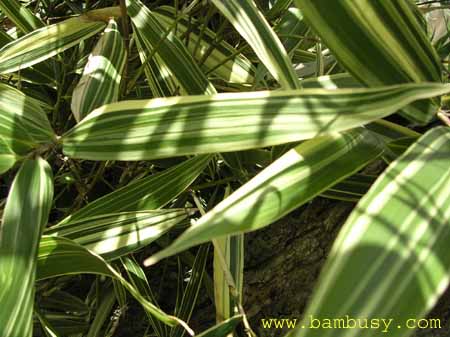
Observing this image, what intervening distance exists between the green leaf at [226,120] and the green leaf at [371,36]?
44mm

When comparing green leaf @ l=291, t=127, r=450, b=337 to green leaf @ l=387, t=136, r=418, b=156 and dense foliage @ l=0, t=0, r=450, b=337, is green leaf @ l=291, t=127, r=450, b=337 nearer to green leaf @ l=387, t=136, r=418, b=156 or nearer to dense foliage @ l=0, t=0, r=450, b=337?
dense foliage @ l=0, t=0, r=450, b=337

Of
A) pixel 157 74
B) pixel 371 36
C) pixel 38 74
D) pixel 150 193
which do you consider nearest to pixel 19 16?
pixel 38 74

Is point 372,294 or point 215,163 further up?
point 372,294

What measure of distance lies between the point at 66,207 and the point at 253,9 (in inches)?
19.8

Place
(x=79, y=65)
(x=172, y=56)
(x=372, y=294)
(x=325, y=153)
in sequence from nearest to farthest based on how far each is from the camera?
(x=372, y=294)
(x=325, y=153)
(x=172, y=56)
(x=79, y=65)

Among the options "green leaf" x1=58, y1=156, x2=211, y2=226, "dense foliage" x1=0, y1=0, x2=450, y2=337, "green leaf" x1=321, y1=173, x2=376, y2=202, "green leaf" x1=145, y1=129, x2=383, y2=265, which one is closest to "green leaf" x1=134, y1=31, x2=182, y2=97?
"dense foliage" x1=0, y1=0, x2=450, y2=337

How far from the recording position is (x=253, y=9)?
575 mm

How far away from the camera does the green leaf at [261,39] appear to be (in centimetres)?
54

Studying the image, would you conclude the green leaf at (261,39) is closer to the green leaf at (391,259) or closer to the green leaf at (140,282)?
the green leaf at (391,259)

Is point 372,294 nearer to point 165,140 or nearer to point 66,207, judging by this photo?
point 165,140

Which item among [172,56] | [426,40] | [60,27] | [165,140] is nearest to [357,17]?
[426,40]

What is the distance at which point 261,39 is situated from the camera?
1.79 feet

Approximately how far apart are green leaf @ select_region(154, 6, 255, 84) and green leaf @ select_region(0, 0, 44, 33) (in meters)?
0.17

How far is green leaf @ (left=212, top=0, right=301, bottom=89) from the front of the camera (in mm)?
535
